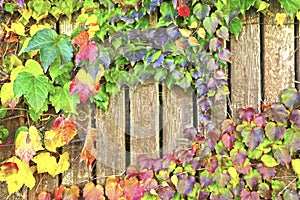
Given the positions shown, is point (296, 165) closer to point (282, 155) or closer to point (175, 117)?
point (282, 155)

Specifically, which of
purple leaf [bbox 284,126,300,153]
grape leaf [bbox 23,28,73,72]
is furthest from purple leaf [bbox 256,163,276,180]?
grape leaf [bbox 23,28,73,72]

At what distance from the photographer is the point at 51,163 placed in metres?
2.03

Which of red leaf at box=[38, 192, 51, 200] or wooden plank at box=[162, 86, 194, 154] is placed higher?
wooden plank at box=[162, 86, 194, 154]

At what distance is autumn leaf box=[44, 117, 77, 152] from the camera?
200 centimetres

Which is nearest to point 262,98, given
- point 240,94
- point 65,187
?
point 240,94

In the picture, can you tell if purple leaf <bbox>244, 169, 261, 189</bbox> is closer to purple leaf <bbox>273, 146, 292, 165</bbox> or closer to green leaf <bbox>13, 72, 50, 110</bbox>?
A: purple leaf <bbox>273, 146, 292, 165</bbox>

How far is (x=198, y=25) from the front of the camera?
76.6 inches

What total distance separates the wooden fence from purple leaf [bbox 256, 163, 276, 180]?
9.6 inches

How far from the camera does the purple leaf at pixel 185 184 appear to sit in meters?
1.97

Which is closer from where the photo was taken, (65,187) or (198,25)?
(198,25)

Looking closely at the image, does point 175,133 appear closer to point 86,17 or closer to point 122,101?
point 122,101

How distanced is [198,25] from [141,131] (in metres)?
0.53

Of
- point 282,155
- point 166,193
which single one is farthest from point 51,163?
point 282,155

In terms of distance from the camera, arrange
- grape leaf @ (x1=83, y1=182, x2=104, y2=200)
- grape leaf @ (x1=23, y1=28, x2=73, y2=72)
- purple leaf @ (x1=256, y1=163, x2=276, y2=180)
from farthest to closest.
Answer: grape leaf @ (x1=83, y1=182, x2=104, y2=200), purple leaf @ (x1=256, y1=163, x2=276, y2=180), grape leaf @ (x1=23, y1=28, x2=73, y2=72)
